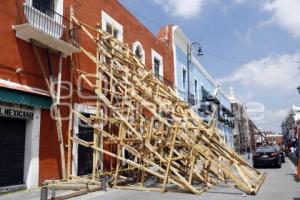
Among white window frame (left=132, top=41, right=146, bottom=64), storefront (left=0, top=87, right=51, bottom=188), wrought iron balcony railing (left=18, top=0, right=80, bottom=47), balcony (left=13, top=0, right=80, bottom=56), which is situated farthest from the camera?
white window frame (left=132, top=41, right=146, bottom=64)

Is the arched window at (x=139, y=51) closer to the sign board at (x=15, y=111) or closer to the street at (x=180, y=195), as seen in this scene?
the sign board at (x=15, y=111)

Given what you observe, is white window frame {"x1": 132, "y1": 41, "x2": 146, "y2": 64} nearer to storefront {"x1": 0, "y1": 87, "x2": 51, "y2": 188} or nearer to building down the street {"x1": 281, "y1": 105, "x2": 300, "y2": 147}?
storefront {"x1": 0, "y1": 87, "x2": 51, "y2": 188}

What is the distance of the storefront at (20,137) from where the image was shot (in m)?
11.3

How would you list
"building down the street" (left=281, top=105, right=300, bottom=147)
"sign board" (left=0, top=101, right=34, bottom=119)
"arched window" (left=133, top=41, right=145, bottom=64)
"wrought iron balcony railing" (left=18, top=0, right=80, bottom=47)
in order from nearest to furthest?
"sign board" (left=0, top=101, right=34, bottom=119) < "wrought iron balcony railing" (left=18, top=0, right=80, bottom=47) < "arched window" (left=133, top=41, right=145, bottom=64) < "building down the street" (left=281, top=105, right=300, bottom=147)

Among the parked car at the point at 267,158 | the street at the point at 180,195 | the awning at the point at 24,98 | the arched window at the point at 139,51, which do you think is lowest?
the street at the point at 180,195

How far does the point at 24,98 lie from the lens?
11477 millimetres

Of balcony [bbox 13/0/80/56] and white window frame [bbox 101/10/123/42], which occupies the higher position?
white window frame [bbox 101/10/123/42]

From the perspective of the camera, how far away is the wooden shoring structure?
1252 centimetres

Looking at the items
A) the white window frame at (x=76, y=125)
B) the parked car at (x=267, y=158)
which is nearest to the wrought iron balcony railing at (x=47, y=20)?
the white window frame at (x=76, y=125)

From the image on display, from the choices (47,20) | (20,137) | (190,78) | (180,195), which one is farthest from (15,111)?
(190,78)

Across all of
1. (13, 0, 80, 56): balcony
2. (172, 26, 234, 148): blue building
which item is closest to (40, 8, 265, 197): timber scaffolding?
(13, 0, 80, 56): balcony

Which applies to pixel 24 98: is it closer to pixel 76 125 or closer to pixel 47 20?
pixel 47 20

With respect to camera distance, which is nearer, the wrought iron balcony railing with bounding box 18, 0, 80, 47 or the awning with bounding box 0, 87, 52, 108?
the awning with bounding box 0, 87, 52, 108

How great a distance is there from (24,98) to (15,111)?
19.7 inches
